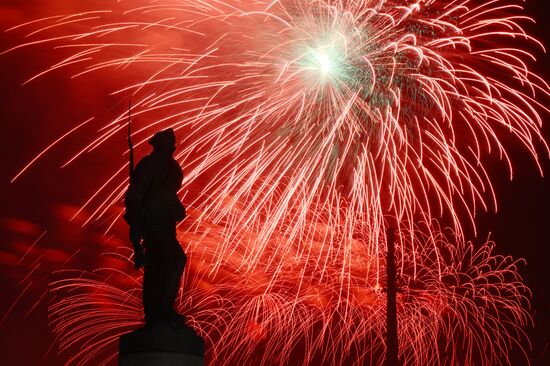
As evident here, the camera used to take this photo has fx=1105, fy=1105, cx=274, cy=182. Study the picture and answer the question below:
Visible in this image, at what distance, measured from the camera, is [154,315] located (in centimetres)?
1368

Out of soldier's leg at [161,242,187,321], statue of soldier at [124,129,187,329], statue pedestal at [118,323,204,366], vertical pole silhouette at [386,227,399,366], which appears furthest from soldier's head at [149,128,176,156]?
vertical pole silhouette at [386,227,399,366]

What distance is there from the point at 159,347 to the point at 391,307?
1381cm

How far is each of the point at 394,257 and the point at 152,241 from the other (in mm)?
14391

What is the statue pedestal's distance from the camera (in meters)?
13.2

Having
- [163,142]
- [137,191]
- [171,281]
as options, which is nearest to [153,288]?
[171,281]

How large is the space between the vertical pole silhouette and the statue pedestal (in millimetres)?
12899

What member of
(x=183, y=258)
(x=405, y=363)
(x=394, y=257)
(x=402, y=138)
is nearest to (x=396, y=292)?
(x=394, y=257)

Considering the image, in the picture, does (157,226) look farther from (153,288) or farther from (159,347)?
(159,347)

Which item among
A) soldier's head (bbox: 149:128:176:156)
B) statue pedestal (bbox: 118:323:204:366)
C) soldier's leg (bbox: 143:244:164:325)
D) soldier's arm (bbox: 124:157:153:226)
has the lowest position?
statue pedestal (bbox: 118:323:204:366)

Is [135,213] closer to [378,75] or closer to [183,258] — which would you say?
[183,258]

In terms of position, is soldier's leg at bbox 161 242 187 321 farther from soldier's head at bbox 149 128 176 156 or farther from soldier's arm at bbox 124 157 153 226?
soldier's head at bbox 149 128 176 156

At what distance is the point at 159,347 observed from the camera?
43.3ft

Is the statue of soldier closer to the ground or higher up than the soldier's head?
closer to the ground

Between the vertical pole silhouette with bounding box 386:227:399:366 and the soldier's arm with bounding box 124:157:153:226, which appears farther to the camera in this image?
the vertical pole silhouette with bounding box 386:227:399:366
